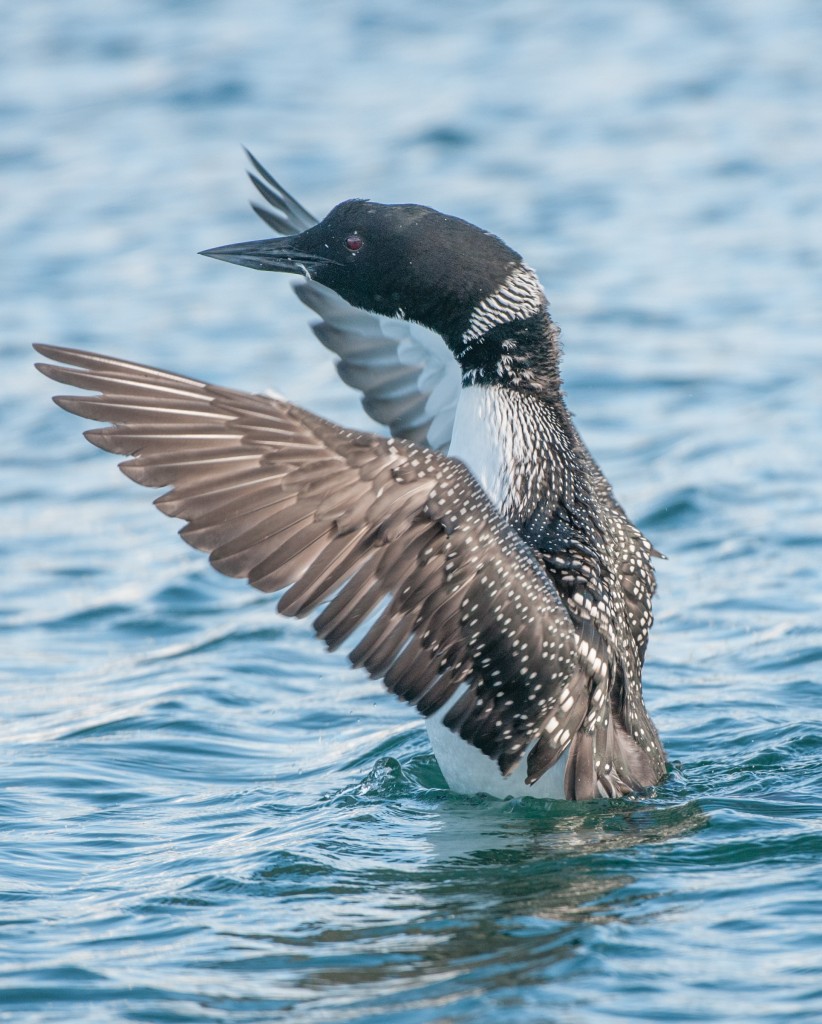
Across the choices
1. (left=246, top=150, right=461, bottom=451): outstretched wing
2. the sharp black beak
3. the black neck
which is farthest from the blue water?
the sharp black beak

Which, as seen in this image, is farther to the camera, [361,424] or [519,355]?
[361,424]

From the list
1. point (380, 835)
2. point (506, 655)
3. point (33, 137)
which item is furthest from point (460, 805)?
point (33, 137)

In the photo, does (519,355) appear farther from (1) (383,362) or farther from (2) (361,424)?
(2) (361,424)

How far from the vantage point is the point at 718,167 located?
49.9ft

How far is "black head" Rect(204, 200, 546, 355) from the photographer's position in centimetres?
636

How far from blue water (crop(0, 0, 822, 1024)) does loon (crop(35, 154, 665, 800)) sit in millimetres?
486

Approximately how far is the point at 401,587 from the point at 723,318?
24.2 feet

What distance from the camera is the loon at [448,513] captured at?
5340mm

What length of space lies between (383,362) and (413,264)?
1.07m

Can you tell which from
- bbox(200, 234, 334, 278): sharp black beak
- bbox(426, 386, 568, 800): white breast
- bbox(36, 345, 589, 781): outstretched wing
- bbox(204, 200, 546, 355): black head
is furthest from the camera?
bbox(200, 234, 334, 278): sharp black beak

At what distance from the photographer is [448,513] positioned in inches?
218

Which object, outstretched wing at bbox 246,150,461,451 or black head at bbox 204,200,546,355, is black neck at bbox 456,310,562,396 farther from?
outstretched wing at bbox 246,150,461,451

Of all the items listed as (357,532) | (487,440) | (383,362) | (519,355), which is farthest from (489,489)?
(383,362)

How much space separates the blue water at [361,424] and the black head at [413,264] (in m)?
1.83
